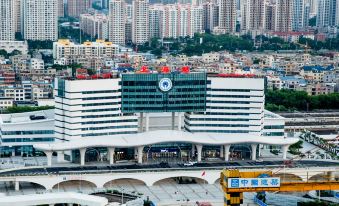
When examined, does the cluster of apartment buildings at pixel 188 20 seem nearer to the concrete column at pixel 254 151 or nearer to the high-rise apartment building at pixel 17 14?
the high-rise apartment building at pixel 17 14

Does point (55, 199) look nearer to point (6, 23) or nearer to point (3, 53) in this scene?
point (3, 53)

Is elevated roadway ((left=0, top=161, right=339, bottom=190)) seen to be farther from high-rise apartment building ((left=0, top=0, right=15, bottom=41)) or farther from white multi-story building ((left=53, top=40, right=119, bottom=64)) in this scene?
high-rise apartment building ((left=0, top=0, right=15, bottom=41))

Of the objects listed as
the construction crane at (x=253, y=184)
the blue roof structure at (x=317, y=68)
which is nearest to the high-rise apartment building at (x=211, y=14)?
the blue roof structure at (x=317, y=68)

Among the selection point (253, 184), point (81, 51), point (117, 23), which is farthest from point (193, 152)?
point (117, 23)

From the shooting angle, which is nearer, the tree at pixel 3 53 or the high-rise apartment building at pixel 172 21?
the tree at pixel 3 53

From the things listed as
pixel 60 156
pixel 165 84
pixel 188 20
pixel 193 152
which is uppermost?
pixel 188 20

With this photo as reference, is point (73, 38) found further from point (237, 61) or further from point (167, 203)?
point (167, 203)
